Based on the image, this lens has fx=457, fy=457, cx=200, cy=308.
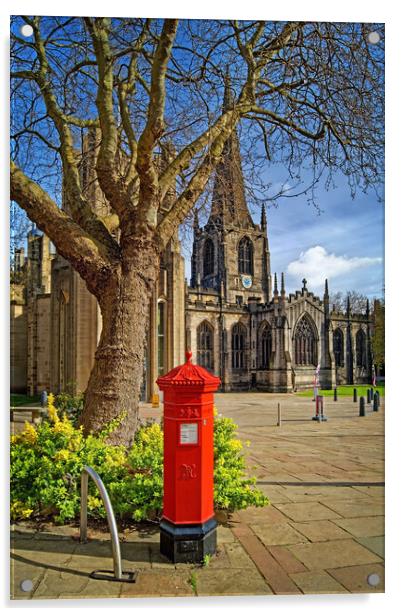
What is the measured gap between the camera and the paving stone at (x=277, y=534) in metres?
3.79

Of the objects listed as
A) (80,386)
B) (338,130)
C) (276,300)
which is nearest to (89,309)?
(80,386)

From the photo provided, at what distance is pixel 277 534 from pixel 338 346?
28.1 meters

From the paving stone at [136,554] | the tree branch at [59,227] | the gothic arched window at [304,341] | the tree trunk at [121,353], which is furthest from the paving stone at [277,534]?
the gothic arched window at [304,341]

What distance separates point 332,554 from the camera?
3.63 metres

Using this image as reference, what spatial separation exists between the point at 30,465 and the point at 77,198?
2947 mm

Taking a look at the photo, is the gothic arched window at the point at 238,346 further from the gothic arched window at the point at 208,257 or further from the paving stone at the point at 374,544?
the paving stone at the point at 374,544

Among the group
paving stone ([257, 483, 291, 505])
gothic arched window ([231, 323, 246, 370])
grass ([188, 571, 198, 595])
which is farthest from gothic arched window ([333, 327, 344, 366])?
grass ([188, 571, 198, 595])

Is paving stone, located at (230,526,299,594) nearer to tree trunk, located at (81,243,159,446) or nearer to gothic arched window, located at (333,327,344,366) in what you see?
tree trunk, located at (81,243,159,446)

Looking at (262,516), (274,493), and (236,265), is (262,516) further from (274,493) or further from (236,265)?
(236,265)

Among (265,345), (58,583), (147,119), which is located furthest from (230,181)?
(265,345)

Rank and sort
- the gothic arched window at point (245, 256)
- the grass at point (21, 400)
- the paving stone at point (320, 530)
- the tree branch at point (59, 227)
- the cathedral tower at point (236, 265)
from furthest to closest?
the gothic arched window at point (245, 256)
the cathedral tower at point (236, 265)
the grass at point (21, 400)
the tree branch at point (59, 227)
the paving stone at point (320, 530)

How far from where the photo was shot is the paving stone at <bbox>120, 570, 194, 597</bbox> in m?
3.19

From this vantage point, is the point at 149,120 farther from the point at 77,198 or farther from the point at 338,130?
the point at 338,130

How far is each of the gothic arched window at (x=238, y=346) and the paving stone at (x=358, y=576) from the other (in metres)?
28.1
